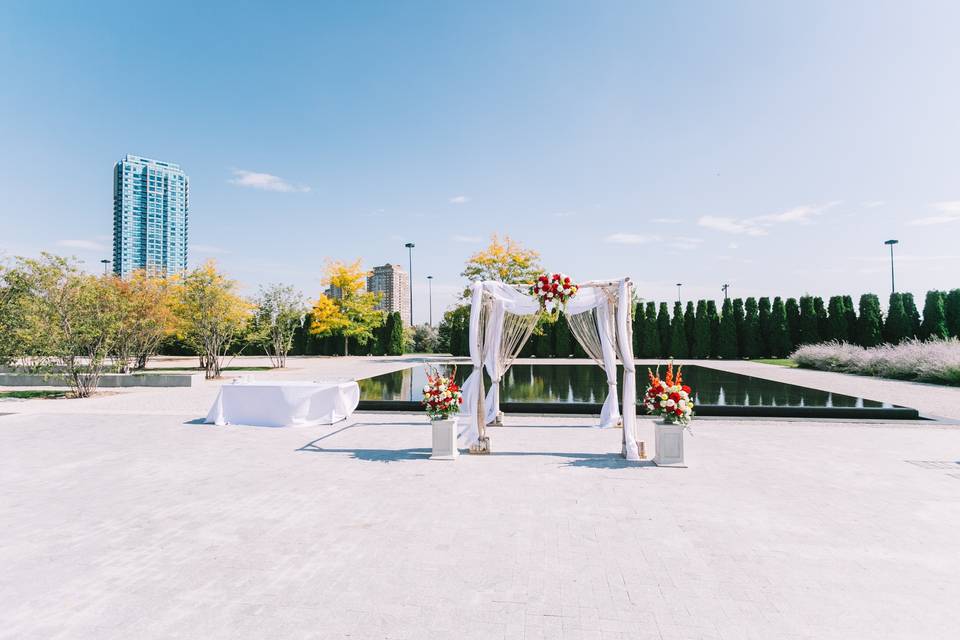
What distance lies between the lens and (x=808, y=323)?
93.9ft

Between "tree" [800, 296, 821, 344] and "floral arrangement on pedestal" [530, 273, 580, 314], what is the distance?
27.3 metres

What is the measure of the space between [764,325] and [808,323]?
229cm

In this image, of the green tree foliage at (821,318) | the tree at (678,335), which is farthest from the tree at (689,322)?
the green tree foliage at (821,318)

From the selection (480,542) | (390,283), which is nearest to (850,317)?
(480,542)

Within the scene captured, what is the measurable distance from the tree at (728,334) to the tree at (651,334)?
382 centimetres

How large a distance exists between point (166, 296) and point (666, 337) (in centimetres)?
2809

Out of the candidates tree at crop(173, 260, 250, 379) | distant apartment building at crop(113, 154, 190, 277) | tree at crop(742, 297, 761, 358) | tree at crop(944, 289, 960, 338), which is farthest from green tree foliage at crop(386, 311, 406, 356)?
distant apartment building at crop(113, 154, 190, 277)

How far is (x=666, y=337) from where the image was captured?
103 feet

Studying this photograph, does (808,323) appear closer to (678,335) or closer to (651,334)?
(678,335)

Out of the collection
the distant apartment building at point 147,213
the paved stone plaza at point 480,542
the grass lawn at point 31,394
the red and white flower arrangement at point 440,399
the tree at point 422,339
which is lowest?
the paved stone plaza at point 480,542

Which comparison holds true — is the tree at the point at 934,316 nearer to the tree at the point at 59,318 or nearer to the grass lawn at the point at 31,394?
the tree at the point at 59,318

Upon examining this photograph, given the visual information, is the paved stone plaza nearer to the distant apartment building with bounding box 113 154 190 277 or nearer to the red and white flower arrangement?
the red and white flower arrangement

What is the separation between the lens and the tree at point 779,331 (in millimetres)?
29266

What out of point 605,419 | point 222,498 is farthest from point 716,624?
point 605,419
